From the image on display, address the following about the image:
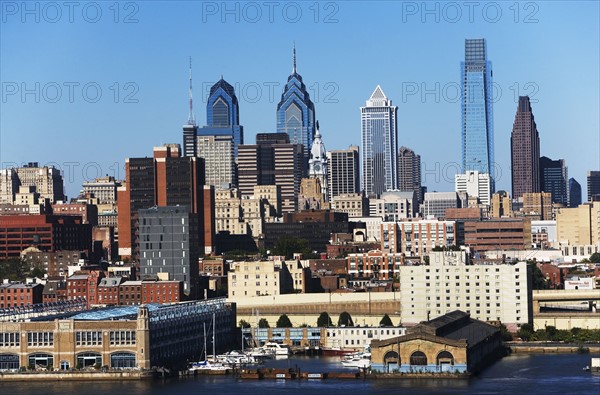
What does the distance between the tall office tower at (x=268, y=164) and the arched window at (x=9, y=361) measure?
133109 millimetres

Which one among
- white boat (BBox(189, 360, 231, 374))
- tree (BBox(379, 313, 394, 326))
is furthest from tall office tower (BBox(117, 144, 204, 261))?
white boat (BBox(189, 360, 231, 374))

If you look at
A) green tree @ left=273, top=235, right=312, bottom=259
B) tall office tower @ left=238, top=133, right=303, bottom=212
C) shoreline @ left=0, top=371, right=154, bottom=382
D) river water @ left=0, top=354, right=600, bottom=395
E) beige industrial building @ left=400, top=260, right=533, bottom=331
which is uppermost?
tall office tower @ left=238, top=133, right=303, bottom=212

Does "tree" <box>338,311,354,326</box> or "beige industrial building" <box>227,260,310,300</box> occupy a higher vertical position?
"beige industrial building" <box>227,260,310,300</box>

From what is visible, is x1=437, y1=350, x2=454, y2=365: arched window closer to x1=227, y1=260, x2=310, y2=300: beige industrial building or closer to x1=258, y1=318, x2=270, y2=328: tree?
x1=258, y1=318, x2=270, y2=328: tree

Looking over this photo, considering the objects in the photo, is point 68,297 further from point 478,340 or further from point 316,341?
point 478,340

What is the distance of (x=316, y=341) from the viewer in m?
64.3

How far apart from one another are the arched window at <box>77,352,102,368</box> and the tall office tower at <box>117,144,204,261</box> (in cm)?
5260

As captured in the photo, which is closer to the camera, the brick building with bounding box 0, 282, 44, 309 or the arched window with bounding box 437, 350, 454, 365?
the arched window with bounding box 437, 350, 454, 365

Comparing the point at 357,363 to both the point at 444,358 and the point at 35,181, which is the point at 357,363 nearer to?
the point at 444,358

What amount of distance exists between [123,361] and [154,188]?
54832mm

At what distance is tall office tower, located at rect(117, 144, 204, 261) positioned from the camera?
108 m

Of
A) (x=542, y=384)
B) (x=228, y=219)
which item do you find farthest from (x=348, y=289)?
(x=228, y=219)

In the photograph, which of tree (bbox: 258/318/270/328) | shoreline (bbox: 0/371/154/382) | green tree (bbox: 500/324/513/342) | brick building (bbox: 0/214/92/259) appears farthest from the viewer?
brick building (bbox: 0/214/92/259)

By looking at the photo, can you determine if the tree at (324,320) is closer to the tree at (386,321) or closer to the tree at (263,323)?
the tree at (263,323)
